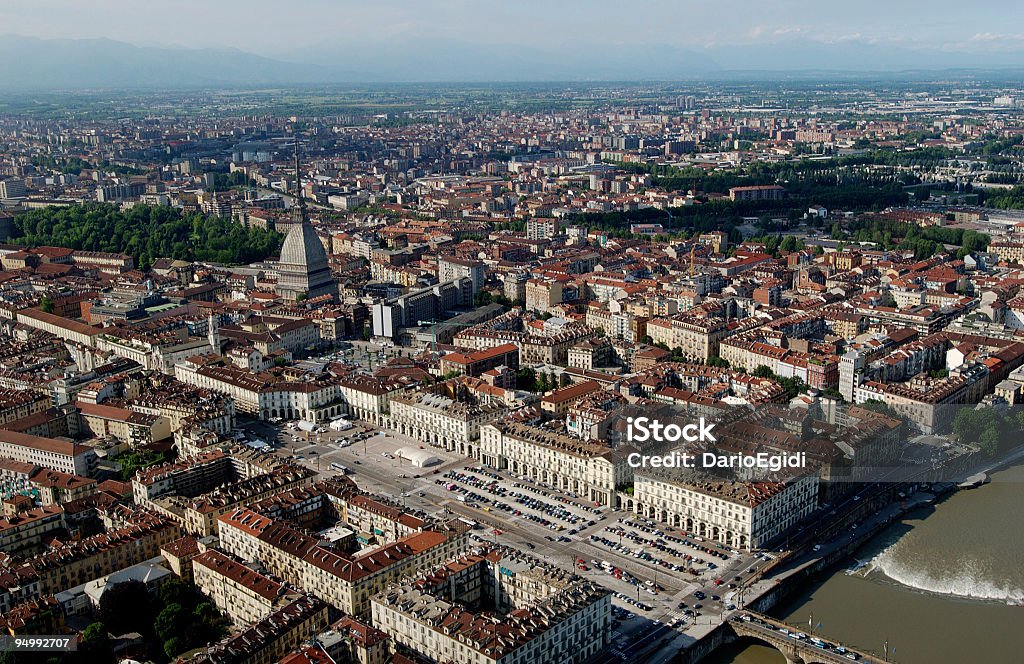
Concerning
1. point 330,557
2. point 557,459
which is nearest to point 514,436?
point 557,459

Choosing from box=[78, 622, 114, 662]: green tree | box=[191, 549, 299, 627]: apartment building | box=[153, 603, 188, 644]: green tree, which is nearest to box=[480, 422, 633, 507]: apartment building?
box=[191, 549, 299, 627]: apartment building

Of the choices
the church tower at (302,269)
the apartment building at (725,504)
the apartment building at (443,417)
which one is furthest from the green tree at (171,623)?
the church tower at (302,269)

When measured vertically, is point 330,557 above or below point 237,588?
above

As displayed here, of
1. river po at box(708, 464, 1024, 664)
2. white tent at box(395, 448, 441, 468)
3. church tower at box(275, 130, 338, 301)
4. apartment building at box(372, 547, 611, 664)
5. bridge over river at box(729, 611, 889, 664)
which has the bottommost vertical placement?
river po at box(708, 464, 1024, 664)

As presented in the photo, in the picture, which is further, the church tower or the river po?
the church tower

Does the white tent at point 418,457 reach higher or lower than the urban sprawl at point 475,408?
lower

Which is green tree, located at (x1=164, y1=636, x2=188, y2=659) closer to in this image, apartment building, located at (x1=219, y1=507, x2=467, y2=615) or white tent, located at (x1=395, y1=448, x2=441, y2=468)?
apartment building, located at (x1=219, y1=507, x2=467, y2=615)

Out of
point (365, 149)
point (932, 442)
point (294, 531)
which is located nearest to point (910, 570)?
point (932, 442)

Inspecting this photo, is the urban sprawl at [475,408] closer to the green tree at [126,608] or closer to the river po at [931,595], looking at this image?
the green tree at [126,608]

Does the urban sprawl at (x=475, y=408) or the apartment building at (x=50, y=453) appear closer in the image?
the urban sprawl at (x=475, y=408)

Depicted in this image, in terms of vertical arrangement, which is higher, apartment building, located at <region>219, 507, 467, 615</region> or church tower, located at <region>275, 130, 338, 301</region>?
church tower, located at <region>275, 130, 338, 301</region>

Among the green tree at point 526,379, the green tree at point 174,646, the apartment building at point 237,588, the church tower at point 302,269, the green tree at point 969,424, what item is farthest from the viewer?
the church tower at point 302,269

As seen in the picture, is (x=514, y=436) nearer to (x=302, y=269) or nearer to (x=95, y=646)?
(x=95, y=646)
